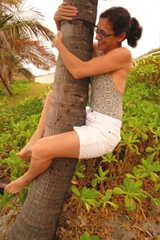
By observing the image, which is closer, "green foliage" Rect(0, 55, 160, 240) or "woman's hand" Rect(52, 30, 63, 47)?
"woman's hand" Rect(52, 30, 63, 47)

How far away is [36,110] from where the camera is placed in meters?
4.81

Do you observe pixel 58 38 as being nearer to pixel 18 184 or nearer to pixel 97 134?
pixel 97 134

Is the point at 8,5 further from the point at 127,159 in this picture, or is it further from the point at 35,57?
the point at 127,159

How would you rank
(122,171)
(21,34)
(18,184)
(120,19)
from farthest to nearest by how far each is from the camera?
(21,34) → (122,171) → (18,184) → (120,19)

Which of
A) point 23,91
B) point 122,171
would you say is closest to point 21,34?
point 23,91

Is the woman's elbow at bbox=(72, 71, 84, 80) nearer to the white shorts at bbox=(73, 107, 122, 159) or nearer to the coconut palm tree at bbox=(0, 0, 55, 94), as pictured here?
the white shorts at bbox=(73, 107, 122, 159)

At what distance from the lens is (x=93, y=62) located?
183 cm

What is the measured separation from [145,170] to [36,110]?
2.89m

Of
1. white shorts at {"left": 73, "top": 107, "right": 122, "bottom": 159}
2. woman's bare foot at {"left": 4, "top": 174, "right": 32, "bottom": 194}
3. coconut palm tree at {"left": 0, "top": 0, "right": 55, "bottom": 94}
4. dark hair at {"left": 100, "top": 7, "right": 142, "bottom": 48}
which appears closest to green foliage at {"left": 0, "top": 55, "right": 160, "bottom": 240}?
woman's bare foot at {"left": 4, "top": 174, "right": 32, "bottom": 194}

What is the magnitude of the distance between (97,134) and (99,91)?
1.02 feet

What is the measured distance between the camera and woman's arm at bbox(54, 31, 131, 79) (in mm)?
1792

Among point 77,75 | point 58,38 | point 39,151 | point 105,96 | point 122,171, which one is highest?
point 58,38

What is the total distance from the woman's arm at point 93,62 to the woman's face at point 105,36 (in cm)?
9

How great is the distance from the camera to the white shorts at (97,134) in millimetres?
1866
